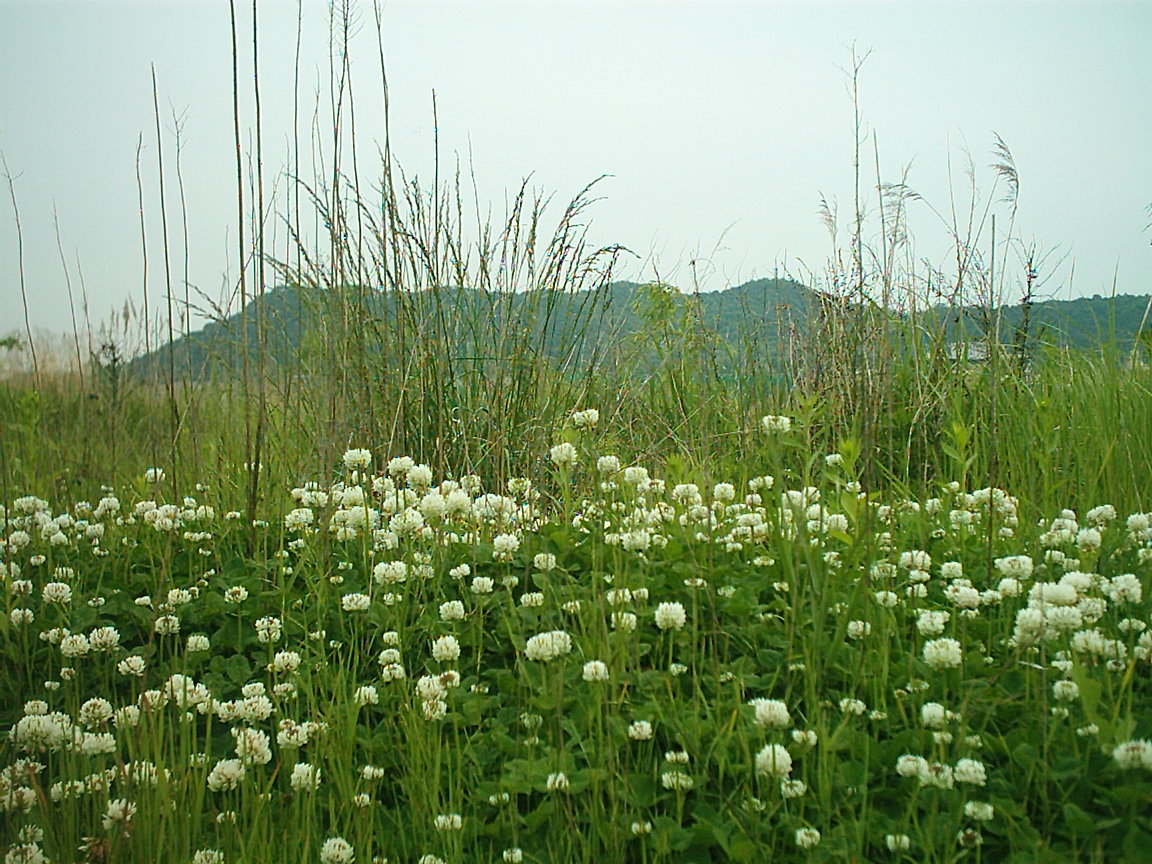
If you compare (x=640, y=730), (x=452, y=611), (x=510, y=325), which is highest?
(x=510, y=325)

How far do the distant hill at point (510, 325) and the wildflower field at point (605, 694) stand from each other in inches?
34.6

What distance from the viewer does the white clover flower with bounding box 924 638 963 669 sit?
4.56 ft

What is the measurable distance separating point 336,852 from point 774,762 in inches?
24.7

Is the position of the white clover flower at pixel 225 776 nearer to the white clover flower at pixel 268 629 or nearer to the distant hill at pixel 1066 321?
the white clover flower at pixel 268 629

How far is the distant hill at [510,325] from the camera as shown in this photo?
321 centimetres

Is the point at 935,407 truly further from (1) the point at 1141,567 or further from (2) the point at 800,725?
(2) the point at 800,725

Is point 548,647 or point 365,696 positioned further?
point 365,696

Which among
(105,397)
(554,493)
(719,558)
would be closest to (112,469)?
(105,397)

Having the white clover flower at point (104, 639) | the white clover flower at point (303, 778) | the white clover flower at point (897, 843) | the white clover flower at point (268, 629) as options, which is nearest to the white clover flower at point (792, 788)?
the white clover flower at point (897, 843)

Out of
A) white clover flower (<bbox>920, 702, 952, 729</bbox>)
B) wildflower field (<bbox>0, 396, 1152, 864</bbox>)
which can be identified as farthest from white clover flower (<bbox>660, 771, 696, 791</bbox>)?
white clover flower (<bbox>920, 702, 952, 729</bbox>)

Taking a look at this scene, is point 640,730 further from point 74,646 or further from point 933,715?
point 74,646

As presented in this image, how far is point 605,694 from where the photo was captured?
1.47 metres

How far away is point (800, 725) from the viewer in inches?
58.0

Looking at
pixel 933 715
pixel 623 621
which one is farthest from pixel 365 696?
pixel 933 715
